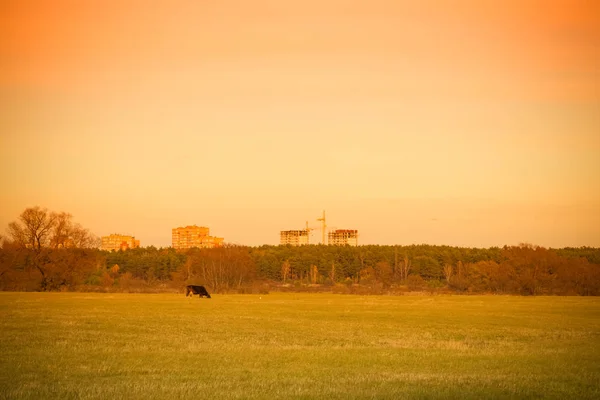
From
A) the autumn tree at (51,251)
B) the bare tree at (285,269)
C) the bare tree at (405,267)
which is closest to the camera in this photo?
the autumn tree at (51,251)

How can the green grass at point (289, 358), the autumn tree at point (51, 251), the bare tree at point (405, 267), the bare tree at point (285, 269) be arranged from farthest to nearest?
1. the bare tree at point (285, 269)
2. the bare tree at point (405, 267)
3. the autumn tree at point (51, 251)
4. the green grass at point (289, 358)

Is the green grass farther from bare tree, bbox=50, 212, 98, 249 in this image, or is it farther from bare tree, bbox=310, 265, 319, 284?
bare tree, bbox=310, 265, 319, 284

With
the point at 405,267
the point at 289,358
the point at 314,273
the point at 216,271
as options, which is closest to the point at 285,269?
the point at 314,273

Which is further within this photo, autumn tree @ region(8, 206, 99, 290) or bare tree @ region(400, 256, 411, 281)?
bare tree @ region(400, 256, 411, 281)

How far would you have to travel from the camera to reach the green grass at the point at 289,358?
1577 centimetres

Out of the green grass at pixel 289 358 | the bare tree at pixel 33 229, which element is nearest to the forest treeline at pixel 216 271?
the bare tree at pixel 33 229

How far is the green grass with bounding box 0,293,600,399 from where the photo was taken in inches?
621

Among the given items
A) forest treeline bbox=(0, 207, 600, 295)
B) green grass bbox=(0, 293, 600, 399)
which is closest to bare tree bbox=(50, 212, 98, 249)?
forest treeline bbox=(0, 207, 600, 295)

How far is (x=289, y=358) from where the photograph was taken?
21406mm

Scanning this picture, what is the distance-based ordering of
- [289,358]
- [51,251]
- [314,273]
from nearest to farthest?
1. [289,358]
2. [51,251]
3. [314,273]

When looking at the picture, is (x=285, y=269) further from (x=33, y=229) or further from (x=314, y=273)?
(x=33, y=229)

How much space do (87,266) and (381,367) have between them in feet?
232

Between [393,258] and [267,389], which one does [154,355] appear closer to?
[267,389]

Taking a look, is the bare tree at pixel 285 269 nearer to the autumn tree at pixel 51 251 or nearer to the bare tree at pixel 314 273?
the bare tree at pixel 314 273
